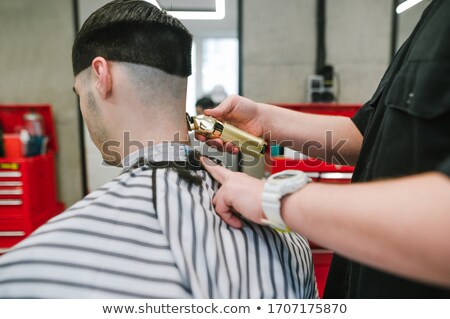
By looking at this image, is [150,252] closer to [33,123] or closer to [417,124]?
[417,124]

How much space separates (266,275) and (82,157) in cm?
320

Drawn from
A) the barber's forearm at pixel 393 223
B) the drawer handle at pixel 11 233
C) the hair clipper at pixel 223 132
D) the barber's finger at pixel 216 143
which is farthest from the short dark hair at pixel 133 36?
the drawer handle at pixel 11 233

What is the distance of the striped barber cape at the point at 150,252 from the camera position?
0.70 metres

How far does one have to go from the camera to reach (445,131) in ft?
2.08

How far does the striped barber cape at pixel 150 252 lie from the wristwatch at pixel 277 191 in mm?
182

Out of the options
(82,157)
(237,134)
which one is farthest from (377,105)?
(82,157)

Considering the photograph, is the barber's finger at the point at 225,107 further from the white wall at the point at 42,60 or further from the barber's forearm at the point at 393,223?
the white wall at the point at 42,60

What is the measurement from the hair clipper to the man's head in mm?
65

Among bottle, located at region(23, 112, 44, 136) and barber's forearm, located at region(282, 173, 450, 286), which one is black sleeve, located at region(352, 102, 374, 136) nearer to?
barber's forearm, located at region(282, 173, 450, 286)

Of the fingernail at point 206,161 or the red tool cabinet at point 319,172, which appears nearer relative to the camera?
the fingernail at point 206,161

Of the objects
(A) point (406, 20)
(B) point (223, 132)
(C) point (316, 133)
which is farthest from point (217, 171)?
(A) point (406, 20)
